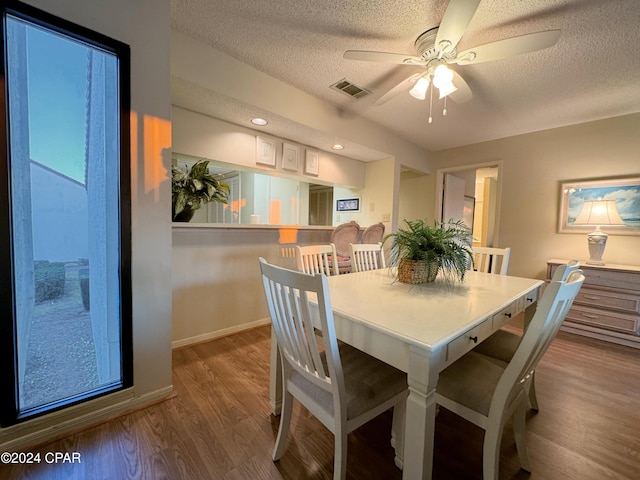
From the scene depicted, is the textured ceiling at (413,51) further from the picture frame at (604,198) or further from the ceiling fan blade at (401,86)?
the picture frame at (604,198)

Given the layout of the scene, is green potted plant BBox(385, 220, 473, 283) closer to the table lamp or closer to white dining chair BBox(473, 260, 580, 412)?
white dining chair BBox(473, 260, 580, 412)

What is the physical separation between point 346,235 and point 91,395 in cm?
220

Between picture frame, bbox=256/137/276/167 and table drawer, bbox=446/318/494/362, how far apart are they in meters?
2.43

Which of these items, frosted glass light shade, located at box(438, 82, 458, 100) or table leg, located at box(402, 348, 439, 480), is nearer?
table leg, located at box(402, 348, 439, 480)

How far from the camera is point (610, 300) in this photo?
2506 mm

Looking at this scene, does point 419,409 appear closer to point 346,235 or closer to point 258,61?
point 346,235

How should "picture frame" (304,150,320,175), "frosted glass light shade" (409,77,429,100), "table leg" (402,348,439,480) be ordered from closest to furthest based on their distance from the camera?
"table leg" (402,348,439,480) < "frosted glass light shade" (409,77,429,100) < "picture frame" (304,150,320,175)

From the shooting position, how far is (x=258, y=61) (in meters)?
2.04

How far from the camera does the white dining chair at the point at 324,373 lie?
0.83 m

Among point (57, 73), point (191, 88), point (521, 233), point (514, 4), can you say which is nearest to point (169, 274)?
point (57, 73)

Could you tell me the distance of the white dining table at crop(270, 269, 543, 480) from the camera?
77 cm

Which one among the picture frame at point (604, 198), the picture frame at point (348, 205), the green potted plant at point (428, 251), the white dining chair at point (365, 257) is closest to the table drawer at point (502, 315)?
the green potted plant at point (428, 251)

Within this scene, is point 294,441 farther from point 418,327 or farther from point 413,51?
point 413,51

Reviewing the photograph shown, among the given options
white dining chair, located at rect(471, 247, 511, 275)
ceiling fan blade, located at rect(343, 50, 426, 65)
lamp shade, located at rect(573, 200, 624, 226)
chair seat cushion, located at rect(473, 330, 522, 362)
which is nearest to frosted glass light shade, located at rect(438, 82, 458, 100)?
ceiling fan blade, located at rect(343, 50, 426, 65)
